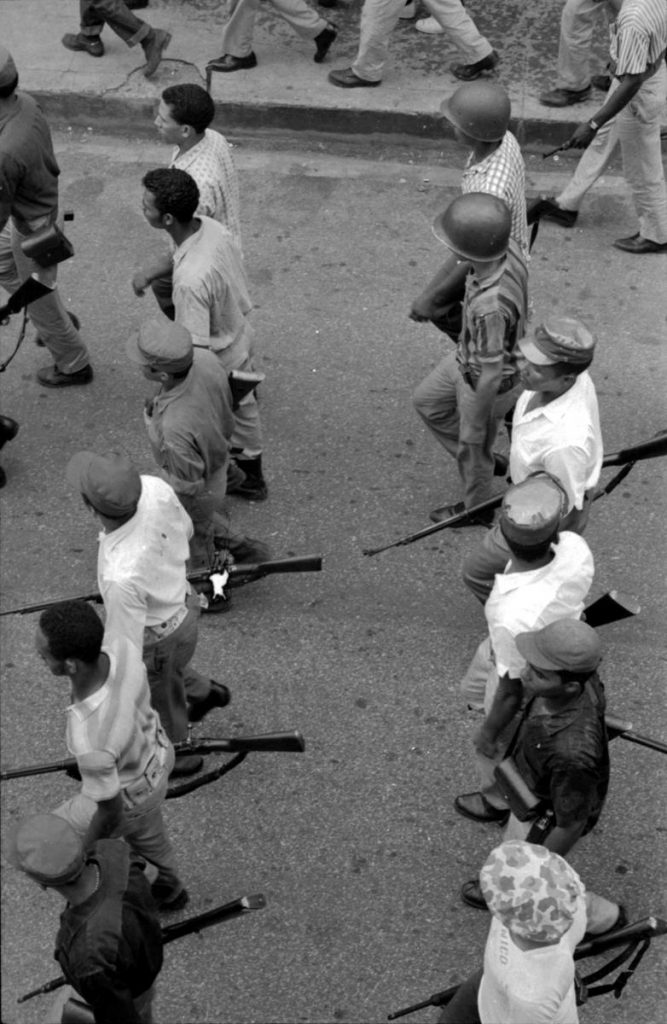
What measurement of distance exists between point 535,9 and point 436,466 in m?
4.68

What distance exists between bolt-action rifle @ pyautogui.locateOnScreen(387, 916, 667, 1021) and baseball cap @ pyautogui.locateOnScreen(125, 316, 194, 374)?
2371mm

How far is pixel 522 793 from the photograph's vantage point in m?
3.82

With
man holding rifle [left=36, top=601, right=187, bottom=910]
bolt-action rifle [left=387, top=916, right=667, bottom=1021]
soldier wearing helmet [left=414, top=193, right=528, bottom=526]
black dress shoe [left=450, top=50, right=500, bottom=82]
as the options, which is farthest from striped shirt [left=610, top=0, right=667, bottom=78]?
bolt-action rifle [left=387, top=916, right=667, bottom=1021]

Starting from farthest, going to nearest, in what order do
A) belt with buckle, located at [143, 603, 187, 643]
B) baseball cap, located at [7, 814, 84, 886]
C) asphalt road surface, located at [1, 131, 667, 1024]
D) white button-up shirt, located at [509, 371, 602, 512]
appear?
white button-up shirt, located at [509, 371, 602, 512]
belt with buckle, located at [143, 603, 187, 643]
asphalt road surface, located at [1, 131, 667, 1024]
baseball cap, located at [7, 814, 84, 886]

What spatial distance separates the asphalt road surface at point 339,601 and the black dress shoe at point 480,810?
0.07m

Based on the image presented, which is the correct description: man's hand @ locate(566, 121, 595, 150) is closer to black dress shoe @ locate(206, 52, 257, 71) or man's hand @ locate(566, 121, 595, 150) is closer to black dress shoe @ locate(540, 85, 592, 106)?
black dress shoe @ locate(540, 85, 592, 106)

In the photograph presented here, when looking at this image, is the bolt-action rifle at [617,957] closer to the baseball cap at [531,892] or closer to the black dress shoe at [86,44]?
the baseball cap at [531,892]

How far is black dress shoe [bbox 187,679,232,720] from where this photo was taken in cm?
500

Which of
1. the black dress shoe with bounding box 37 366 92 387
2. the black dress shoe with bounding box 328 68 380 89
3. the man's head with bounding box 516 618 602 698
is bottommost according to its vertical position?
the black dress shoe with bounding box 37 366 92 387

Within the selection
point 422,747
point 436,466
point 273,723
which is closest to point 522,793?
point 422,747

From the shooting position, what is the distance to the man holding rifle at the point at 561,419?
461 cm

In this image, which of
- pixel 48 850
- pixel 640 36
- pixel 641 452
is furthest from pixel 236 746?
pixel 640 36

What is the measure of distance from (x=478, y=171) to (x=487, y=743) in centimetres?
267

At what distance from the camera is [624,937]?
12.9 ft
